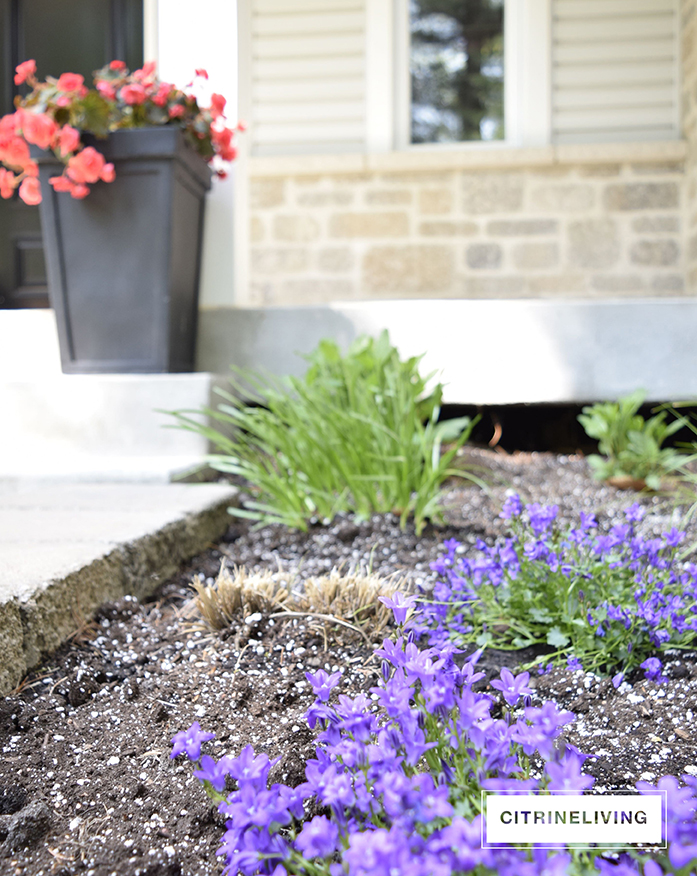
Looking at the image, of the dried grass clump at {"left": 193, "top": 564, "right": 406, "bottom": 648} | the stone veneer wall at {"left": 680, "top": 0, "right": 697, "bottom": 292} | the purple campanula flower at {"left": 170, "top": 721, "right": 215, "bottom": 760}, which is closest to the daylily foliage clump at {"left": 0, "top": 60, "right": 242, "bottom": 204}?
the dried grass clump at {"left": 193, "top": 564, "right": 406, "bottom": 648}

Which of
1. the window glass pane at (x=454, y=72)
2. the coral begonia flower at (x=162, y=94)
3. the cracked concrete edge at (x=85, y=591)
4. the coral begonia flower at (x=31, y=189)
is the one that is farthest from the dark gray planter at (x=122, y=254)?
the window glass pane at (x=454, y=72)

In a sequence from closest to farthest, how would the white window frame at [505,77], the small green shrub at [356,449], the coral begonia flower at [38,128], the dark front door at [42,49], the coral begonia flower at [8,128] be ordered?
the small green shrub at [356,449] → the coral begonia flower at [38,128] → the coral begonia flower at [8,128] → the white window frame at [505,77] → the dark front door at [42,49]

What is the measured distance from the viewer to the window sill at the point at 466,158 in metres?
3.72

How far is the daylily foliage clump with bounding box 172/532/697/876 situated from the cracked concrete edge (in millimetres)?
497

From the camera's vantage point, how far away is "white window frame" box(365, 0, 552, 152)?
382cm

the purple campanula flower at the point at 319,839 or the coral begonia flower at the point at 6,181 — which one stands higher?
the coral begonia flower at the point at 6,181

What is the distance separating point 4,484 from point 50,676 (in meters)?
1.53

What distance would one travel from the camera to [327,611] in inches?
47.9

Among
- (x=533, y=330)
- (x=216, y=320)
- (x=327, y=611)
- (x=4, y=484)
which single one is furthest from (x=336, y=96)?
(x=327, y=611)

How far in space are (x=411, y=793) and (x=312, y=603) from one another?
28.8 inches

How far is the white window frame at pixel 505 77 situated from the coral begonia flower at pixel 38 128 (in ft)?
6.04

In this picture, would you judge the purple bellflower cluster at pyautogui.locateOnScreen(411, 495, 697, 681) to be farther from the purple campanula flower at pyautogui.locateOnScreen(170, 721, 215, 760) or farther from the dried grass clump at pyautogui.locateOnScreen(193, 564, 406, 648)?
the purple campanula flower at pyautogui.locateOnScreen(170, 721, 215, 760)

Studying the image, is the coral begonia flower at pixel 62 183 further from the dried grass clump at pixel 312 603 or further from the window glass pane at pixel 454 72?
the window glass pane at pixel 454 72

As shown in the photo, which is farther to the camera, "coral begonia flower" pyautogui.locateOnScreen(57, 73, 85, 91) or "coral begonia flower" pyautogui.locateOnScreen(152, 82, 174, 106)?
"coral begonia flower" pyautogui.locateOnScreen(152, 82, 174, 106)
